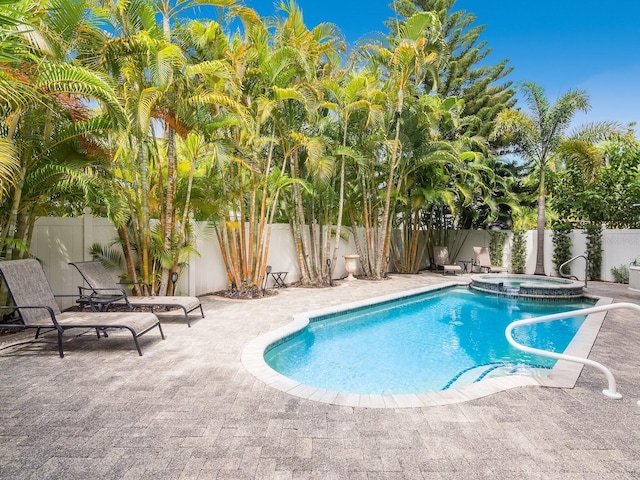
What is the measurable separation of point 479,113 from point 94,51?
57.7 ft

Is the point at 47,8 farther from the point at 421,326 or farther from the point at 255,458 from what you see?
the point at 421,326

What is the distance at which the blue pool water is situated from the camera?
4.34m

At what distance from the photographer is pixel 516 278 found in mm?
11938

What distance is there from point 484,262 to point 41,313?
13.7 meters

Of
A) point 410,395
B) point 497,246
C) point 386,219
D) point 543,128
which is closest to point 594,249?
point 497,246

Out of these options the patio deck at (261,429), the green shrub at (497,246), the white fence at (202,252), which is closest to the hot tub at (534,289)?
the white fence at (202,252)

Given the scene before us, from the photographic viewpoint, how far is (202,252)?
327 inches

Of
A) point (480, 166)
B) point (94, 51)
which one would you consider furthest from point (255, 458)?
point (480, 166)

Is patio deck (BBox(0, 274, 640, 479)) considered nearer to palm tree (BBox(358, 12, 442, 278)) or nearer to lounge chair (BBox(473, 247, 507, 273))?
palm tree (BBox(358, 12, 442, 278))

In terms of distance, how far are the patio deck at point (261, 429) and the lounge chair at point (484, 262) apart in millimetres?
10470

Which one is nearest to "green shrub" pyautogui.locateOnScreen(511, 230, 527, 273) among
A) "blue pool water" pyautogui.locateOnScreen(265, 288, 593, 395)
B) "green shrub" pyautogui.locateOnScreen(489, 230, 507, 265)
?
"green shrub" pyautogui.locateOnScreen(489, 230, 507, 265)

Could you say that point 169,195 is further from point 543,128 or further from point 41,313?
point 543,128

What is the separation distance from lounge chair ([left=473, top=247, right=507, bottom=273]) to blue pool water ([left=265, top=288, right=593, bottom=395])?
5278 mm

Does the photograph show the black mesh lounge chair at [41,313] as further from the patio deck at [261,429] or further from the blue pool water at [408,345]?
the blue pool water at [408,345]
